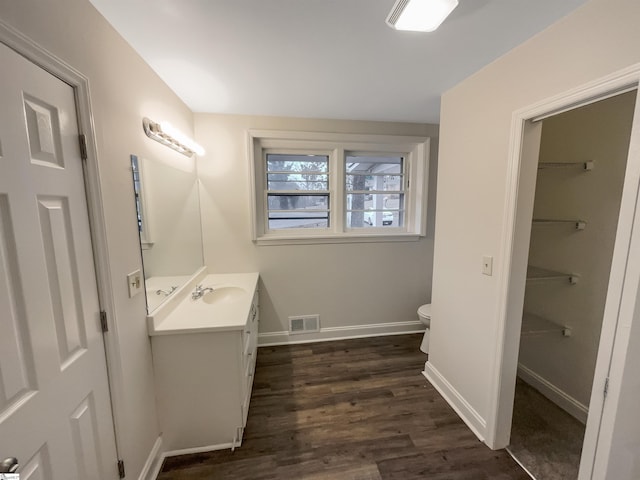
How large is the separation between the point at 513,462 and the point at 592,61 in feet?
6.92

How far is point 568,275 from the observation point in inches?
72.2

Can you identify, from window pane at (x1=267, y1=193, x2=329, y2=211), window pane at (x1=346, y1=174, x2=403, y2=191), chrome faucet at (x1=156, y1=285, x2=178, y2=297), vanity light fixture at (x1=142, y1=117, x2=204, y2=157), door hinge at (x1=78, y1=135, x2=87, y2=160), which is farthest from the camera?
window pane at (x1=346, y1=174, x2=403, y2=191)

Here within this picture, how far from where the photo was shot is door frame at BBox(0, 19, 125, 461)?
92cm

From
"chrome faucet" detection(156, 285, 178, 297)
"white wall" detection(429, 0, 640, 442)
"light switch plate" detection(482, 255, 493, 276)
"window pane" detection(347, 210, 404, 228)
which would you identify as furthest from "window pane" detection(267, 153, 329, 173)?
"light switch plate" detection(482, 255, 493, 276)

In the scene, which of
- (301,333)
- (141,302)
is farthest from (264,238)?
(141,302)

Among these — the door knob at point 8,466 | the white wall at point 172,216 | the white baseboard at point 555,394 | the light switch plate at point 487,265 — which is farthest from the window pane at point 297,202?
the white baseboard at point 555,394

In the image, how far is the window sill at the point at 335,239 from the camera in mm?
2615

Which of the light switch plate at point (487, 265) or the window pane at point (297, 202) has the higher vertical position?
the window pane at point (297, 202)

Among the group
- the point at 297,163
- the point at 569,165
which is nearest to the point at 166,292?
the point at 297,163

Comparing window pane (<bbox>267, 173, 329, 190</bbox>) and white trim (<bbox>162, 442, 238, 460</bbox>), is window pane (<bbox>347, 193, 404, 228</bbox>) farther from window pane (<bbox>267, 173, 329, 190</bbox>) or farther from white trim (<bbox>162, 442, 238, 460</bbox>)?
white trim (<bbox>162, 442, 238, 460</bbox>)

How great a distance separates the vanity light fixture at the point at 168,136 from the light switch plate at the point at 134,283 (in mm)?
849

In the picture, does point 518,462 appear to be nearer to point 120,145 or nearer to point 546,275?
point 546,275

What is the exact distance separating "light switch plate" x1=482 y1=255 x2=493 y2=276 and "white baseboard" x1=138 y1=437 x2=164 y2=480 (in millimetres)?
2255

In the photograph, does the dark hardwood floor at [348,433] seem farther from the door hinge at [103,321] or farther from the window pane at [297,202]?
the window pane at [297,202]
